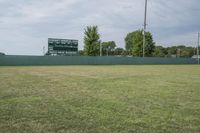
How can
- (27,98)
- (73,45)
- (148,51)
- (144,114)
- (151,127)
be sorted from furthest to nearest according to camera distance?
1. (148,51)
2. (73,45)
3. (27,98)
4. (144,114)
5. (151,127)

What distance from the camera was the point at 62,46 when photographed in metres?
46.6

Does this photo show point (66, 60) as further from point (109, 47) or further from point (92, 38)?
point (109, 47)

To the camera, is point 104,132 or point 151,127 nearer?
point 104,132

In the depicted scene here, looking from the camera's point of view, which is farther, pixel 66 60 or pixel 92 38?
pixel 92 38

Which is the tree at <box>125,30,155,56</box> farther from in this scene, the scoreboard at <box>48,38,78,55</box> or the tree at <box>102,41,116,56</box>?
the tree at <box>102,41,116,56</box>

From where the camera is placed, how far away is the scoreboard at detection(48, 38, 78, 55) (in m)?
45.9

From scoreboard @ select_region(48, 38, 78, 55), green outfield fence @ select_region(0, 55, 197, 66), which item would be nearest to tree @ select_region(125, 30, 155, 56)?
→ green outfield fence @ select_region(0, 55, 197, 66)

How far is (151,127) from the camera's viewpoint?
463 centimetres

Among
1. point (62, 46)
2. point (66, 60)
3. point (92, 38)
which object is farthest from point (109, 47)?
point (66, 60)

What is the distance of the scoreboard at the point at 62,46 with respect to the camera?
45.9 m

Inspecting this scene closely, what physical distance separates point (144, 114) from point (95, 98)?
2.28 m

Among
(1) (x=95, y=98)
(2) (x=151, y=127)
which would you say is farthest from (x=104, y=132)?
(1) (x=95, y=98)

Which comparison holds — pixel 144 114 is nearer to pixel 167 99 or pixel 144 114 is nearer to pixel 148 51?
pixel 167 99

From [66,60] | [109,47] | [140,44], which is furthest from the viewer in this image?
[109,47]
